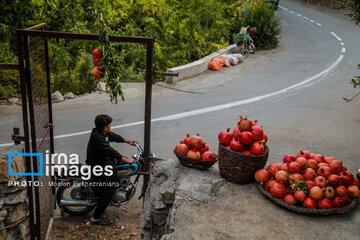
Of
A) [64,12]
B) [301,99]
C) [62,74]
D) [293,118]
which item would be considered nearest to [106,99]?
[62,74]

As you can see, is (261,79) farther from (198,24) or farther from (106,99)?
Result: (106,99)

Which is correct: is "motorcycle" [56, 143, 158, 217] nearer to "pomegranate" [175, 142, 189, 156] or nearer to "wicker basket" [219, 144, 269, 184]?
"pomegranate" [175, 142, 189, 156]

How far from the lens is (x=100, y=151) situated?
5422mm

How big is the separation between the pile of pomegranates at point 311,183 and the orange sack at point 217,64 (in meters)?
10.8

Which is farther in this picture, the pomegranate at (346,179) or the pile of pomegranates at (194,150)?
the pile of pomegranates at (194,150)

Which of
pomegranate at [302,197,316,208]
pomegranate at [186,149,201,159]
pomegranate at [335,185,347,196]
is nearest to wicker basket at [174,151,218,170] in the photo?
pomegranate at [186,149,201,159]

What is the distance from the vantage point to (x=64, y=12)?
8617 millimetres

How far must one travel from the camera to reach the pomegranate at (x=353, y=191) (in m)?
4.38

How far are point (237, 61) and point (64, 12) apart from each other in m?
9.30

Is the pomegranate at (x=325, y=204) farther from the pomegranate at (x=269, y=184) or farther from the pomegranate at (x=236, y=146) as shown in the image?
the pomegranate at (x=236, y=146)

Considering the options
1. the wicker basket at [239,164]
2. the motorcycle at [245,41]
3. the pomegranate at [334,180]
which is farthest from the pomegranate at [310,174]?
the motorcycle at [245,41]

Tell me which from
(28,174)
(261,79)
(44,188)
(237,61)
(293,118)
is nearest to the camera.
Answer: (28,174)

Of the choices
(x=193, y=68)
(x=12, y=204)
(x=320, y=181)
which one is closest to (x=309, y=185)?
(x=320, y=181)

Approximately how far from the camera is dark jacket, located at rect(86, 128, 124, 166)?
534cm
